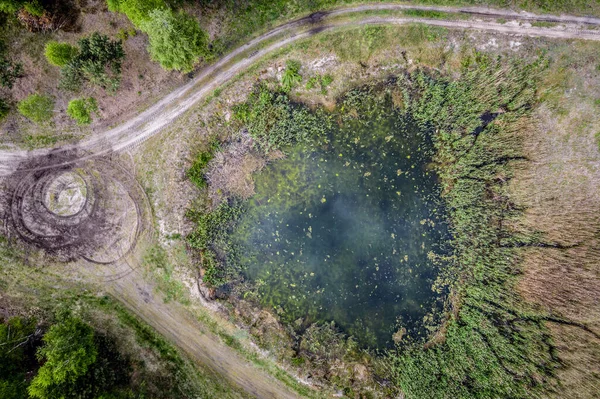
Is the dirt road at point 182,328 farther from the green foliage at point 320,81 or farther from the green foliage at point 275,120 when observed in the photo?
the green foliage at point 320,81

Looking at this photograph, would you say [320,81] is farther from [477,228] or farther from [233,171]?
[477,228]

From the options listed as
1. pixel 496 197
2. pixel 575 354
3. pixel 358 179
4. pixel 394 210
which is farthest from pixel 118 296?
pixel 575 354

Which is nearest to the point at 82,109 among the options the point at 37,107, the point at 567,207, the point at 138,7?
the point at 37,107

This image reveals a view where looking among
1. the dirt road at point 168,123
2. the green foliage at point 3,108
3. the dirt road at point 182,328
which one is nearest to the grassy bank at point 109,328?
the dirt road at point 182,328

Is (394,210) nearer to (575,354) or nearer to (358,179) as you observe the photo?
(358,179)

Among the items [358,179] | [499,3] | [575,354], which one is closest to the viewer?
[575,354]

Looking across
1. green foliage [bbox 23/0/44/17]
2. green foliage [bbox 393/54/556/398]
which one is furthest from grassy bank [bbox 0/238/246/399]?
green foliage [bbox 23/0/44/17]

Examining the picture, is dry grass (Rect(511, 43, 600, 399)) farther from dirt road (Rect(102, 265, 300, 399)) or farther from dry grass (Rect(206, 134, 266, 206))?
dirt road (Rect(102, 265, 300, 399))
